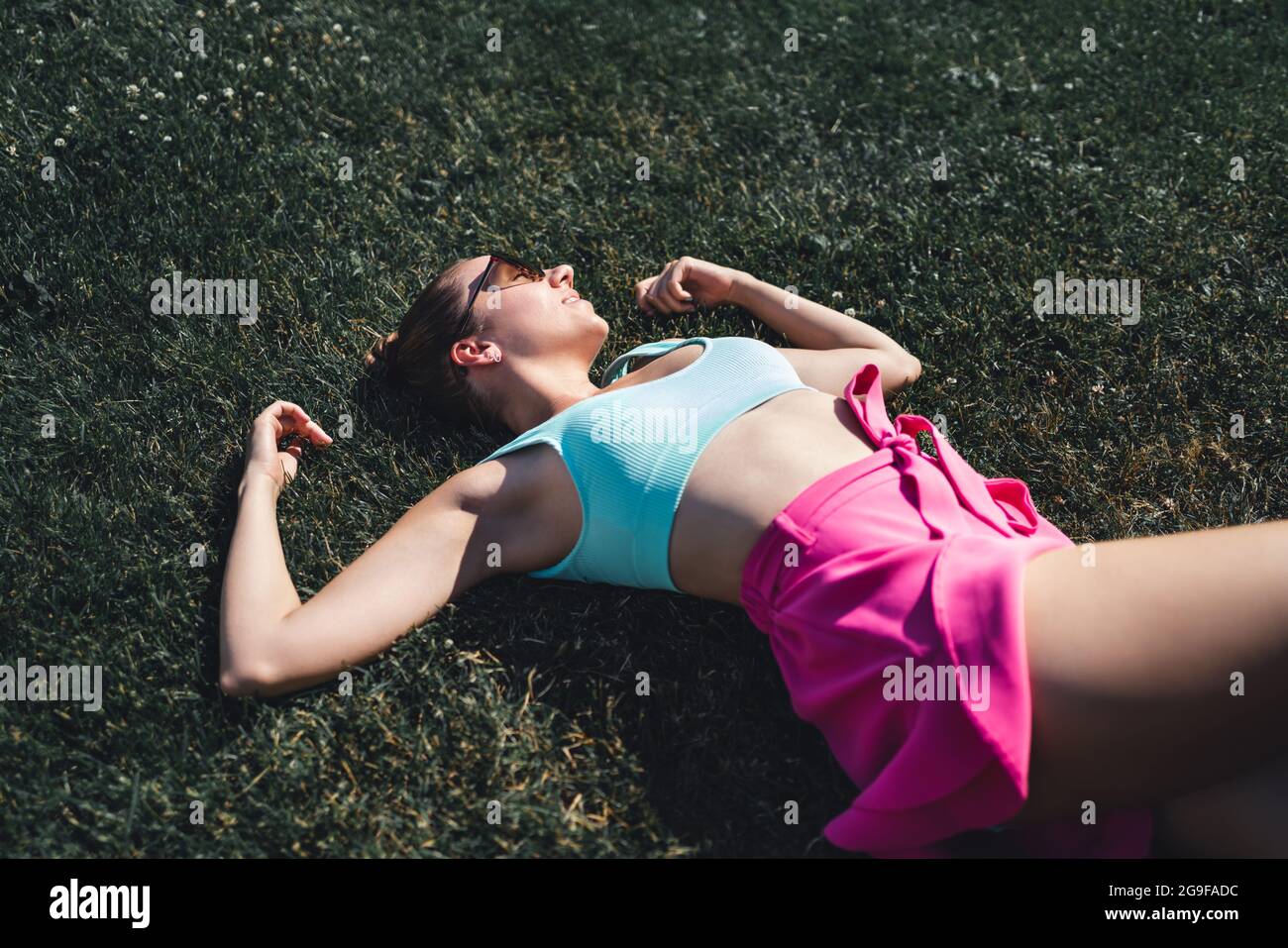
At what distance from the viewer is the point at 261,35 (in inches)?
213

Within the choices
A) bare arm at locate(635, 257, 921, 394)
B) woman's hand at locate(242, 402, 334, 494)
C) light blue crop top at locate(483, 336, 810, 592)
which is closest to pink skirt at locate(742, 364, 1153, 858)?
light blue crop top at locate(483, 336, 810, 592)

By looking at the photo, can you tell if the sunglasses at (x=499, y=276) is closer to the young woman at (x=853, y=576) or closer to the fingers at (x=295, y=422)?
the young woman at (x=853, y=576)

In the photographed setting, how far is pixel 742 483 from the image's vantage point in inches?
123

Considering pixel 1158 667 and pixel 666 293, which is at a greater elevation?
pixel 666 293

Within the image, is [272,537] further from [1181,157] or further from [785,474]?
[1181,157]

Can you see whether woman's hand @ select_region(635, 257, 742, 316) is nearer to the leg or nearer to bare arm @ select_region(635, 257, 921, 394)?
bare arm @ select_region(635, 257, 921, 394)

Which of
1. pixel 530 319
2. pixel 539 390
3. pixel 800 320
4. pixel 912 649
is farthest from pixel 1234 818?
pixel 530 319

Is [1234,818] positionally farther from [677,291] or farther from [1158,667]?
[677,291]

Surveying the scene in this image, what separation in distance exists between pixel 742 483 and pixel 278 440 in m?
1.94

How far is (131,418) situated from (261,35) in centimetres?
249

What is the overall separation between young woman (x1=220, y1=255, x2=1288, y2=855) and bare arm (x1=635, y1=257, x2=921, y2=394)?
30 mm

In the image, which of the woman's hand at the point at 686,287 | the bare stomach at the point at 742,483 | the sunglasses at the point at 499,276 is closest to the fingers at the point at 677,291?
the woman's hand at the point at 686,287

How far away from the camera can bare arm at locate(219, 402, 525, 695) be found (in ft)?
10.4
